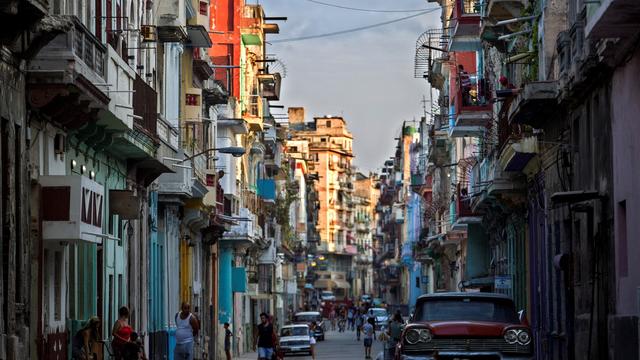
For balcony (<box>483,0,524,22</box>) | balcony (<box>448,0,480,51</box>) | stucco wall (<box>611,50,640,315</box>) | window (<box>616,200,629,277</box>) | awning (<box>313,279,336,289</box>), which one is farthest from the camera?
awning (<box>313,279,336,289</box>)

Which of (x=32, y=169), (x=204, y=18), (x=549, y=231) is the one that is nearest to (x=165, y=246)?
(x=204, y=18)

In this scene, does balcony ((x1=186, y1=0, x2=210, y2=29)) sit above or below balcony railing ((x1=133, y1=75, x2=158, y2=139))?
above

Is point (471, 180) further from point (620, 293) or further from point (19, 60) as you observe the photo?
point (19, 60)

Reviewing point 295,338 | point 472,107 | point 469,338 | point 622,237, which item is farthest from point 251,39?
point 469,338

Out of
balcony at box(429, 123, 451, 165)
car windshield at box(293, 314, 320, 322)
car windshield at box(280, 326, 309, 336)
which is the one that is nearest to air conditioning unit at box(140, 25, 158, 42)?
car windshield at box(280, 326, 309, 336)

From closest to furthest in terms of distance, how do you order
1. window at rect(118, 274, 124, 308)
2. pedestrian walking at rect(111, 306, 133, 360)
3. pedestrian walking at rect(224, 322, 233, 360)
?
pedestrian walking at rect(111, 306, 133, 360)
window at rect(118, 274, 124, 308)
pedestrian walking at rect(224, 322, 233, 360)

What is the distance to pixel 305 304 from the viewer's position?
151125 mm

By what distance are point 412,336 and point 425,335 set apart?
0.75ft

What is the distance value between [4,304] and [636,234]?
9359 millimetres

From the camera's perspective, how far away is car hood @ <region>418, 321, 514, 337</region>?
84.8ft

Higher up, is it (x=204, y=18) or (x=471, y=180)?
(x=204, y=18)

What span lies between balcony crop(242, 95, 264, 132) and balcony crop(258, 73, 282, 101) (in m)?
6.98

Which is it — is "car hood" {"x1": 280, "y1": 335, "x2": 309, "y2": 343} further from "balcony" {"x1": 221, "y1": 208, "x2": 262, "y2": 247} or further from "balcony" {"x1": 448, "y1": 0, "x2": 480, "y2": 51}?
"balcony" {"x1": 448, "y1": 0, "x2": 480, "y2": 51}

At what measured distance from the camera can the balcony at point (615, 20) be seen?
69.2ft
